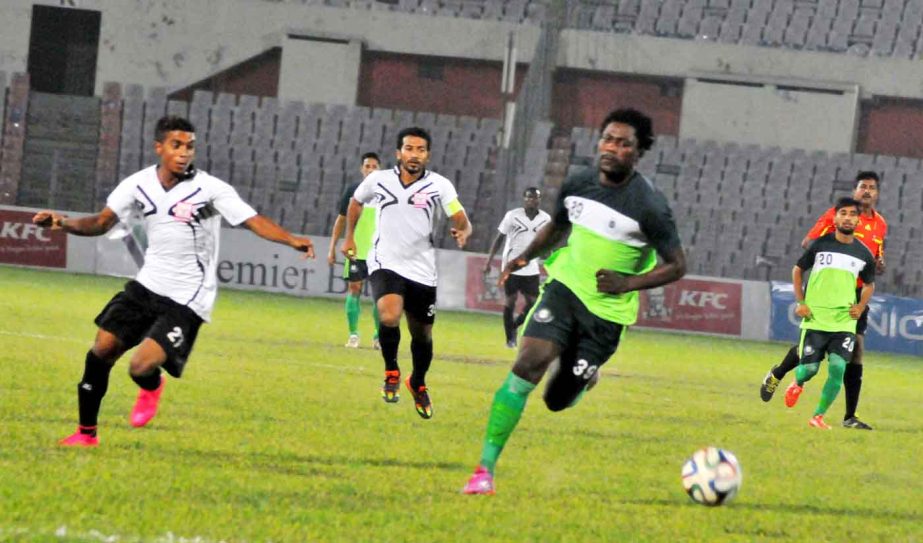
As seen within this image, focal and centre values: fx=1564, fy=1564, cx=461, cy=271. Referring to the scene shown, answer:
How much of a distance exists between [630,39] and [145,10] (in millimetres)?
11174

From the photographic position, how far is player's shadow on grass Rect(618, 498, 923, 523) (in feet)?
25.9

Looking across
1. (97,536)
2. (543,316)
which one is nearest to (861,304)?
(543,316)

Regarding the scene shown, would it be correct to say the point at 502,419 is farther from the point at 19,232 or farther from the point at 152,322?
the point at 19,232

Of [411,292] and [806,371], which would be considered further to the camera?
[806,371]

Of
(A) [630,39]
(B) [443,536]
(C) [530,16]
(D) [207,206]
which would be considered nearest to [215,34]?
(C) [530,16]

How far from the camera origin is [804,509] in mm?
8094

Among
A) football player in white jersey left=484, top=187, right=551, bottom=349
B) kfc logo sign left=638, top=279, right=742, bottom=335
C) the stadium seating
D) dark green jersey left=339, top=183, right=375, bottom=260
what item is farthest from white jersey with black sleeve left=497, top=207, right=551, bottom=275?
the stadium seating

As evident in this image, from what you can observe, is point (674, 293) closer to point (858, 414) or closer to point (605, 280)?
point (858, 414)

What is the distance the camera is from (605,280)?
7578 mm

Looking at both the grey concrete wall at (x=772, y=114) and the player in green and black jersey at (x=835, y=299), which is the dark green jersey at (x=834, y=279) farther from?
the grey concrete wall at (x=772, y=114)

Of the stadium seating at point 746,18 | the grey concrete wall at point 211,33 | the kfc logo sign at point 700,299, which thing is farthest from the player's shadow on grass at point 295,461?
the stadium seating at point 746,18

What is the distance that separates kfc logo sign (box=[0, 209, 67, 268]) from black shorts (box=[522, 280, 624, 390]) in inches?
880

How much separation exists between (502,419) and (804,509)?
1.72 m

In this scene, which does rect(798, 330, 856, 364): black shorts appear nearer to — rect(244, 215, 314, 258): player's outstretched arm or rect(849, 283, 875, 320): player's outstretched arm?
rect(849, 283, 875, 320): player's outstretched arm
